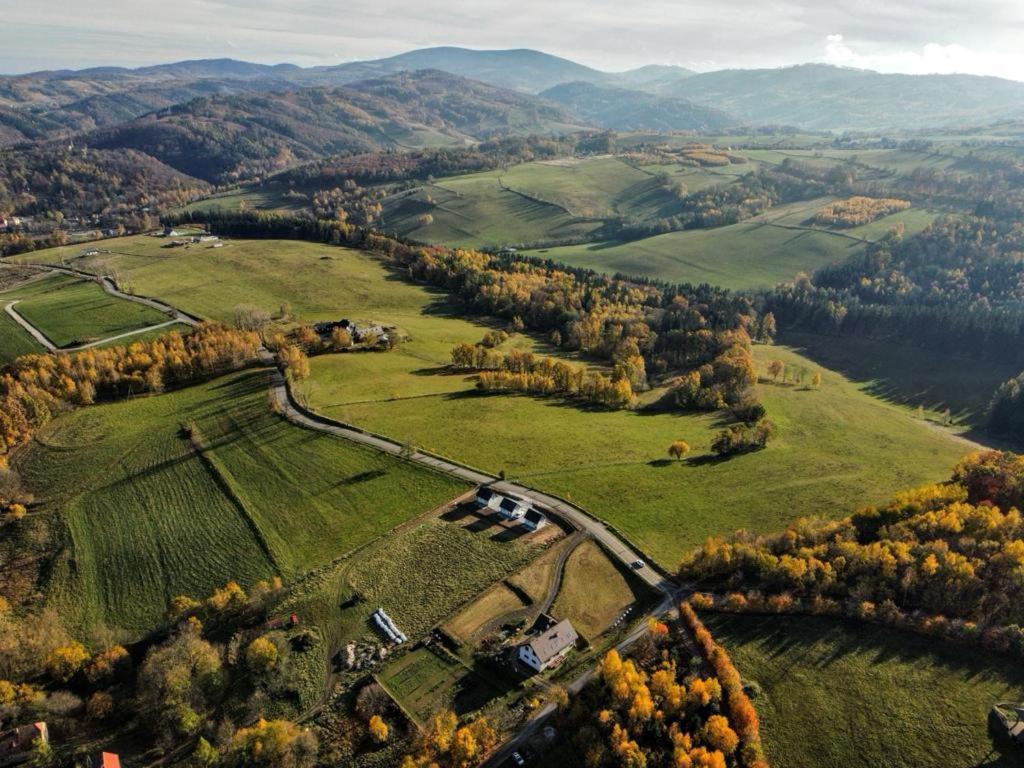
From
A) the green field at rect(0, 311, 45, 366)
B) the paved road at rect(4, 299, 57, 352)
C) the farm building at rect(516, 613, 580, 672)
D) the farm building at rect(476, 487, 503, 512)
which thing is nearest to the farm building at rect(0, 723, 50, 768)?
the farm building at rect(516, 613, 580, 672)

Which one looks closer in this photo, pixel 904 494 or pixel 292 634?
pixel 292 634

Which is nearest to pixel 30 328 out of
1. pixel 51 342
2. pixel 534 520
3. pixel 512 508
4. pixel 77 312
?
pixel 77 312

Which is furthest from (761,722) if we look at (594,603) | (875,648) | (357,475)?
(357,475)

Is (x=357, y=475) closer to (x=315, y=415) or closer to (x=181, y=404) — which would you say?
(x=315, y=415)

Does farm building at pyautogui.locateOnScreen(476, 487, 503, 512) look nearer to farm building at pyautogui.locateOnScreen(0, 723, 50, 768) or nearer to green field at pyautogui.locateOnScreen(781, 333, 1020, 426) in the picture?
farm building at pyautogui.locateOnScreen(0, 723, 50, 768)

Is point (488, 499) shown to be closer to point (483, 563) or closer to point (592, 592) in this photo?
point (483, 563)

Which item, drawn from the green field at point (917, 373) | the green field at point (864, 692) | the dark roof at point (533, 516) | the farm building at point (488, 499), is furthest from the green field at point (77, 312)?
the green field at point (917, 373)

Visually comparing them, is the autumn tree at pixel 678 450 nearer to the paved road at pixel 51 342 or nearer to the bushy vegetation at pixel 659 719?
the bushy vegetation at pixel 659 719
